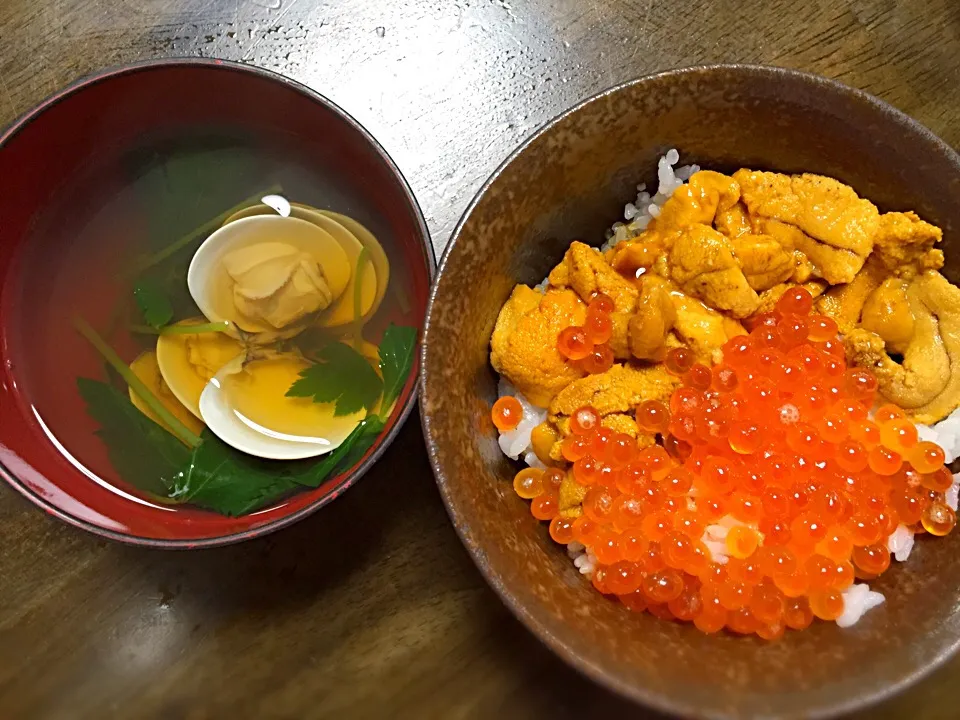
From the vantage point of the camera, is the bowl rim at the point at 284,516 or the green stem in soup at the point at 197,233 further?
the green stem in soup at the point at 197,233

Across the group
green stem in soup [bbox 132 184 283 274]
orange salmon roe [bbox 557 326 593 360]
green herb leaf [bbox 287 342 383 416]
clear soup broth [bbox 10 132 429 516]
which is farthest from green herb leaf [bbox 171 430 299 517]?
orange salmon roe [bbox 557 326 593 360]

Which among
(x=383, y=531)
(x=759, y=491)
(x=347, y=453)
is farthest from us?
(x=383, y=531)

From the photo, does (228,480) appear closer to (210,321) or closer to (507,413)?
(210,321)

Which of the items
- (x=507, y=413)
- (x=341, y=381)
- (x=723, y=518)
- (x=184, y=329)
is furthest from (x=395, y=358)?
(x=723, y=518)

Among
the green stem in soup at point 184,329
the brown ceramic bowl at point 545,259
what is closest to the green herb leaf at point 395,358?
the brown ceramic bowl at point 545,259

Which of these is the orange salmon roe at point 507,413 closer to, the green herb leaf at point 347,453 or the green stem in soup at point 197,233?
the green herb leaf at point 347,453

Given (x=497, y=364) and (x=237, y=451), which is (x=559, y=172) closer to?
(x=497, y=364)

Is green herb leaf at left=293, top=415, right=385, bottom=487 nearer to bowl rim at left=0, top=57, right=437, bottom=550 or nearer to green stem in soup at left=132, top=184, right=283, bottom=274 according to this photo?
bowl rim at left=0, top=57, right=437, bottom=550
